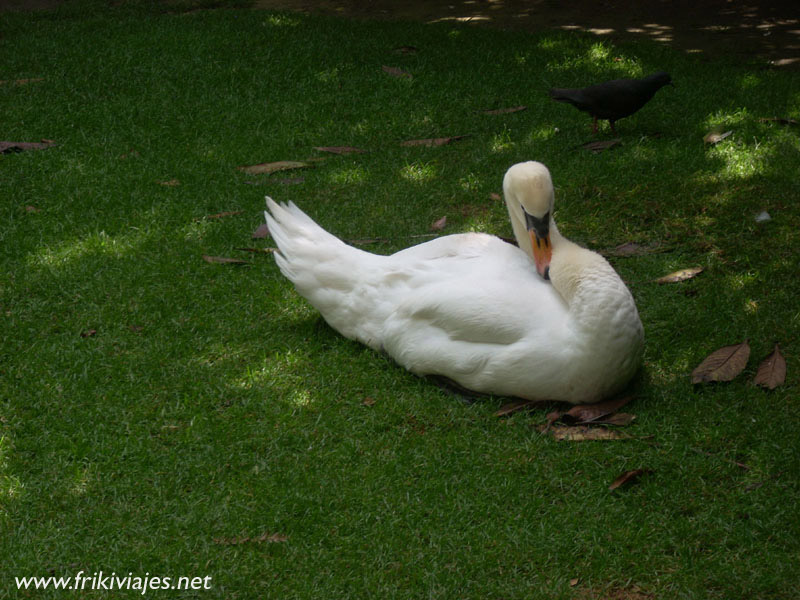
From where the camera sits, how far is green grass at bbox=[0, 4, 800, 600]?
9.87 ft

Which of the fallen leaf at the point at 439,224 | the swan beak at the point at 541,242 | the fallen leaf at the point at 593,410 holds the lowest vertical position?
the fallen leaf at the point at 593,410

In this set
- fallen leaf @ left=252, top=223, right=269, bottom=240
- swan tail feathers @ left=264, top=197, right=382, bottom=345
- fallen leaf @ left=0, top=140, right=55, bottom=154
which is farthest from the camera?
fallen leaf @ left=0, top=140, right=55, bottom=154

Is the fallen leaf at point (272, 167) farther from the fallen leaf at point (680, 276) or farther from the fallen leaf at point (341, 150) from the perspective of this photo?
the fallen leaf at point (680, 276)

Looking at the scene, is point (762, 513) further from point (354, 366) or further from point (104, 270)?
point (104, 270)

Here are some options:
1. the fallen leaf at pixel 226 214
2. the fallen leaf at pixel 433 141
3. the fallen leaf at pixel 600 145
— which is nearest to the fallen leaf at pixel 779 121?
the fallen leaf at pixel 600 145

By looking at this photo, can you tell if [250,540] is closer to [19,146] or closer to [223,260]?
[223,260]

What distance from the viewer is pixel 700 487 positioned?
10.7 ft

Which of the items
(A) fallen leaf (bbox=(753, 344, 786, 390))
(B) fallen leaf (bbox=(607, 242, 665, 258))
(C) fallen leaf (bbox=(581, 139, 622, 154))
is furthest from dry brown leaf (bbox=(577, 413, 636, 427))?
(C) fallen leaf (bbox=(581, 139, 622, 154))

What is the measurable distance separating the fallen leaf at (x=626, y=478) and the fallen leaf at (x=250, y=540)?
4.09 feet

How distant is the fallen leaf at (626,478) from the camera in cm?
327

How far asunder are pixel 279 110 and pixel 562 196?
2.72 m

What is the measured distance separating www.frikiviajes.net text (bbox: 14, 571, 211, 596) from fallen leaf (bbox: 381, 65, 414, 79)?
5.64m

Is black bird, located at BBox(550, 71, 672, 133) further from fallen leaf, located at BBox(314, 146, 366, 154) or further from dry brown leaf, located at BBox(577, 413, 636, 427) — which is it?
dry brown leaf, located at BBox(577, 413, 636, 427)

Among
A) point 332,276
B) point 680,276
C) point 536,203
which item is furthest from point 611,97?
point 332,276
